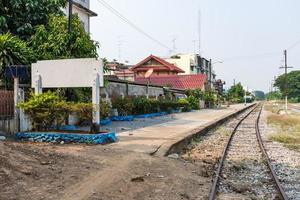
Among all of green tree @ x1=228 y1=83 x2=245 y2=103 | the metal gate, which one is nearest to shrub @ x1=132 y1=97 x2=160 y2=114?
the metal gate

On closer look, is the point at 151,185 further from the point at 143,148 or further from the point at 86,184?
the point at 143,148

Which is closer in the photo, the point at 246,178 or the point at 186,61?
the point at 246,178

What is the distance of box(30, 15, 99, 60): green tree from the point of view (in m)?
19.1

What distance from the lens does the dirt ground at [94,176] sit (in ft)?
26.5

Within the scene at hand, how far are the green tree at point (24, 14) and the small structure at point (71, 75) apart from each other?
5.60m

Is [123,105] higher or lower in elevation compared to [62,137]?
higher

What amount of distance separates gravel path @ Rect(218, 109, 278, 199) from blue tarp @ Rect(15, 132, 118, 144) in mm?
3896

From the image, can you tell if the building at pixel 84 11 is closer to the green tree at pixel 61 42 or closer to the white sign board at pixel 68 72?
the green tree at pixel 61 42

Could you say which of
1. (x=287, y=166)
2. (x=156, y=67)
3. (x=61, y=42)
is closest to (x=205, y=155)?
(x=287, y=166)

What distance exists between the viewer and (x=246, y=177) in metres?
11.2

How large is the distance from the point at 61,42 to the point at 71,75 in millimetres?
3807

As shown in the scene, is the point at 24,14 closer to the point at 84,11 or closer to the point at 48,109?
the point at 48,109

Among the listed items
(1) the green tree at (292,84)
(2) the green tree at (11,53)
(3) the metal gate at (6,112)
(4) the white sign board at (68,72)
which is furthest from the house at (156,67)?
(1) the green tree at (292,84)

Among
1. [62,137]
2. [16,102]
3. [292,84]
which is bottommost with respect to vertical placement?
[62,137]
